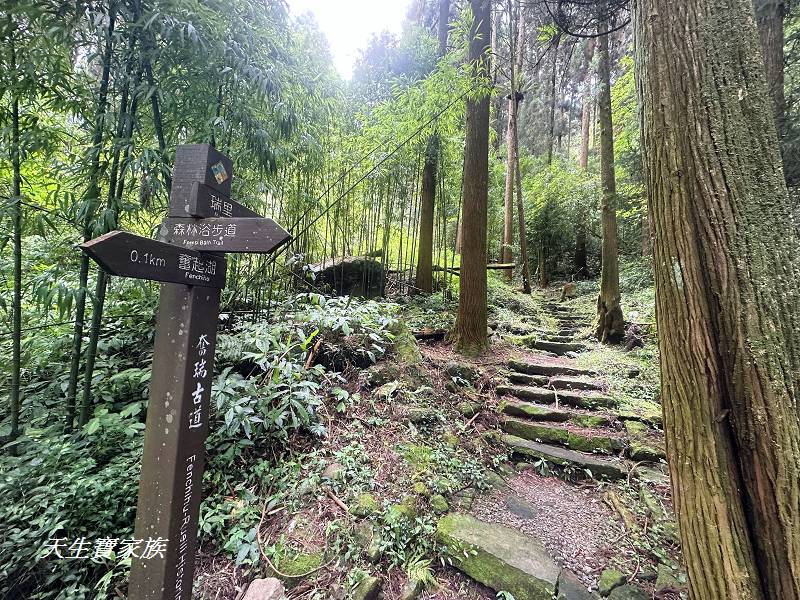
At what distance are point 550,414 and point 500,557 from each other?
1741 millimetres

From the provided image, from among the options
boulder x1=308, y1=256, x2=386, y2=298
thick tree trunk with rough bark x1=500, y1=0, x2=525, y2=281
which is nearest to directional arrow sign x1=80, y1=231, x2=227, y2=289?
boulder x1=308, y1=256, x2=386, y2=298

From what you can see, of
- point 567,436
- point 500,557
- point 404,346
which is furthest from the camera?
point 404,346

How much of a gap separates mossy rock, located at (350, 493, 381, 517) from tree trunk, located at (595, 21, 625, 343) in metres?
4.53

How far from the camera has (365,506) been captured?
6.48ft

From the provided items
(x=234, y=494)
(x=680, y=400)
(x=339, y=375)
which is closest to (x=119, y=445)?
(x=234, y=494)

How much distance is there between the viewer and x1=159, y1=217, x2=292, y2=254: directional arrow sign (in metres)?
1.28

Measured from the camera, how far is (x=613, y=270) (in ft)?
16.7

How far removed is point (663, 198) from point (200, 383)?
211 cm

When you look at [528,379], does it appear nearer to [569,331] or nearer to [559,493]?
[559,493]

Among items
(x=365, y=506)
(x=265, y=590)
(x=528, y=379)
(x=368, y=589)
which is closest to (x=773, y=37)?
(x=528, y=379)

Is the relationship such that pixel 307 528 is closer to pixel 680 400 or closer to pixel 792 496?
pixel 680 400

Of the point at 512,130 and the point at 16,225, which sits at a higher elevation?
the point at 512,130

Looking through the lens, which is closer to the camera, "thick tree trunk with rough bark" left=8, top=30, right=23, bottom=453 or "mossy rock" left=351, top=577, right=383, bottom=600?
"mossy rock" left=351, top=577, right=383, bottom=600

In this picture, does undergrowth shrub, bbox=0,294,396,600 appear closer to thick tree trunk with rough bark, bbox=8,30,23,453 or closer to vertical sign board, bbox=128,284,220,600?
thick tree trunk with rough bark, bbox=8,30,23,453
